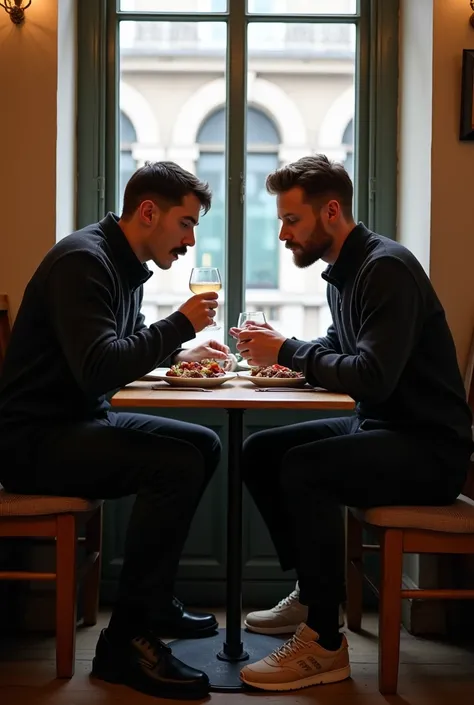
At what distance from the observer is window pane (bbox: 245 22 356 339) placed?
3275 mm

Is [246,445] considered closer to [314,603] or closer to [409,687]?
[314,603]

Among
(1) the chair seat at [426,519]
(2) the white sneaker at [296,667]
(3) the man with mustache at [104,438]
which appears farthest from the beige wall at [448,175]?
(2) the white sneaker at [296,667]

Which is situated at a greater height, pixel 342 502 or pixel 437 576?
pixel 342 502

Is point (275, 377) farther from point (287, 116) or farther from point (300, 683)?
point (287, 116)

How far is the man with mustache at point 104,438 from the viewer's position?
2203 mm

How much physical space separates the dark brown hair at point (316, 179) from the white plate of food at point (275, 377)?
1.59 feet

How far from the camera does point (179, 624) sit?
270cm

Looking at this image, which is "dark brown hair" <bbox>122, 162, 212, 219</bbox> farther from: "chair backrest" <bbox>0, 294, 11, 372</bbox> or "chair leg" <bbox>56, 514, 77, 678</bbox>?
"chair leg" <bbox>56, 514, 77, 678</bbox>

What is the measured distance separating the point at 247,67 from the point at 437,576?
1.94m

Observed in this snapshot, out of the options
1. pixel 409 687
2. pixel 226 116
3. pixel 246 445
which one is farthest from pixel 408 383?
pixel 226 116

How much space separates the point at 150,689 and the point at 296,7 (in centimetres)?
242

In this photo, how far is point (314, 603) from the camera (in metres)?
2.30

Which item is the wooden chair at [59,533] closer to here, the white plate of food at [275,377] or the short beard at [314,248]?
the white plate of food at [275,377]

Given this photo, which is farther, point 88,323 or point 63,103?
point 63,103
